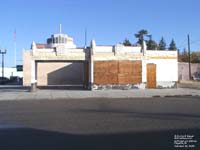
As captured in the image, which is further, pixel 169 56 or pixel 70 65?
pixel 70 65

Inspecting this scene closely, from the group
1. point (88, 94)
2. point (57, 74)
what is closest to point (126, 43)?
point (57, 74)

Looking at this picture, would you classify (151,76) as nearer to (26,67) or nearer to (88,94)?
(88,94)

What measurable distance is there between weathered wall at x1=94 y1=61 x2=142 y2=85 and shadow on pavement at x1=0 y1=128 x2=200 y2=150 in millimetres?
31565

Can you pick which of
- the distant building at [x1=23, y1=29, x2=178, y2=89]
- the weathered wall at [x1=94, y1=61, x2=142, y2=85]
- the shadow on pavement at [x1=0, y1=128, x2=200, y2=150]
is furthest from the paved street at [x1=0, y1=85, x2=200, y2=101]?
the shadow on pavement at [x1=0, y1=128, x2=200, y2=150]

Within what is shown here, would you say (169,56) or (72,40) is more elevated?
(72,40)

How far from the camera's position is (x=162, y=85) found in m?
47.3

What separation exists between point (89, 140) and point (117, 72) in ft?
111

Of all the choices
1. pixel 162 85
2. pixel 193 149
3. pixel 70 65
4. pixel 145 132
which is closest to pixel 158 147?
pixel 193 149

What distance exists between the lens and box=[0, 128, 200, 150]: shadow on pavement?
32.4ft

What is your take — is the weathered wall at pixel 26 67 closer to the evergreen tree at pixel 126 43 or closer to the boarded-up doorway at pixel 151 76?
the boarded-up doorway at pixel 151 76

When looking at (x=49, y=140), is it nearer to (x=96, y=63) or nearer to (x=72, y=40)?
(x=96, y=63)

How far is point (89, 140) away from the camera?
1095 centimetres

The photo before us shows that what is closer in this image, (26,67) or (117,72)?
(117,72)

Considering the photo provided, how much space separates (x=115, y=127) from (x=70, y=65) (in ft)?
185
